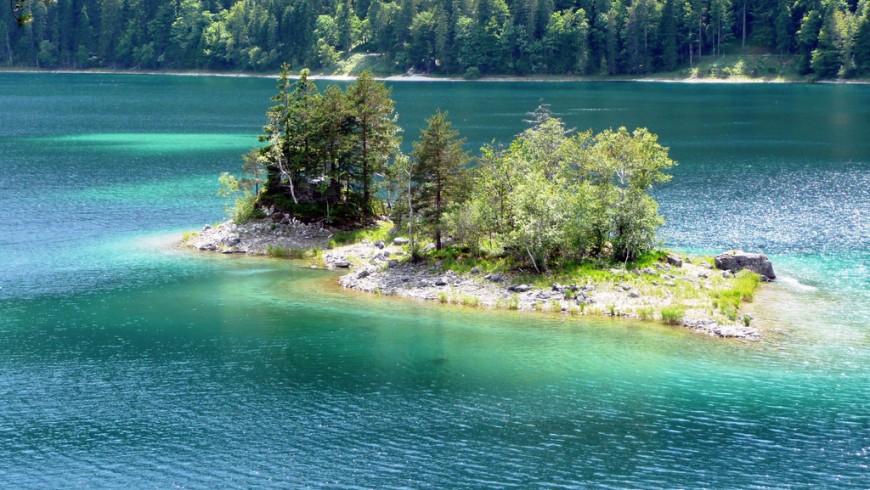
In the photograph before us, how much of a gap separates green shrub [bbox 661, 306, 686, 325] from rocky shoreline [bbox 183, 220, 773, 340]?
24cm

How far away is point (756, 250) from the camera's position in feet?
283

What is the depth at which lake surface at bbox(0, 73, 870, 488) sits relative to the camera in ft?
151

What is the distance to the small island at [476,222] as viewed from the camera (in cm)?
7238

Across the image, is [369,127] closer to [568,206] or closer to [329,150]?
[329,150]

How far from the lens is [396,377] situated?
191 ft

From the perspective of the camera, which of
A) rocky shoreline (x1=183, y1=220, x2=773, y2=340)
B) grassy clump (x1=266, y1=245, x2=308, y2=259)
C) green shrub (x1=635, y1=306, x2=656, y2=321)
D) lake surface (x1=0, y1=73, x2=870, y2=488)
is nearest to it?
lake surface (x1=0, y1=73, x2=870, y2=488)

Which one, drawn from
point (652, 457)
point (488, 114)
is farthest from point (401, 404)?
point (488, 114)

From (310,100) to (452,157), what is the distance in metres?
21.2

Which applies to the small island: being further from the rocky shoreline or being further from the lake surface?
the lake surface

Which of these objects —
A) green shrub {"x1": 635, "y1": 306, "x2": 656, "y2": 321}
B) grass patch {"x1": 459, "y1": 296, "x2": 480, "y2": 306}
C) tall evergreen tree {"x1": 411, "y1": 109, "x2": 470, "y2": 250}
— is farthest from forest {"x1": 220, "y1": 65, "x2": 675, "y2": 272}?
green shrub {"x1": 635, "y1": 306, "x2": 656, "y2": 321}

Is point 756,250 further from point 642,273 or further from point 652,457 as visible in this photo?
point 652,457

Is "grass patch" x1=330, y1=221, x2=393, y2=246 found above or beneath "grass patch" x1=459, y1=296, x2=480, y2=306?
above

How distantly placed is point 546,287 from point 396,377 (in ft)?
62.7

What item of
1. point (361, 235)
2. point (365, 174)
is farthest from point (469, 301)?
point (365, 174)
